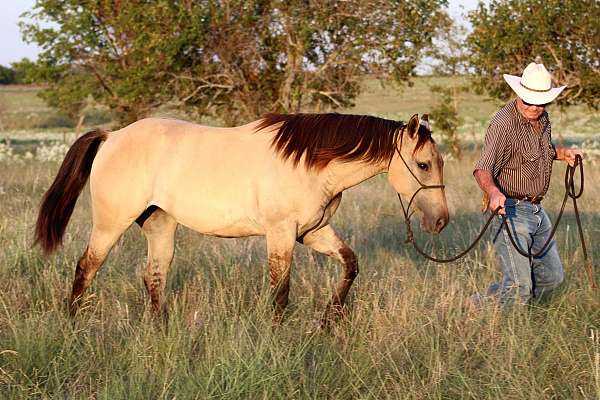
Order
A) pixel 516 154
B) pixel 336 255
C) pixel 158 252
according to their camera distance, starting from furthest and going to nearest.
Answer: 1. pixel 158 252
2. pixel 336 255
3. pixel 516 154

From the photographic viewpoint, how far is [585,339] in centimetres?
435

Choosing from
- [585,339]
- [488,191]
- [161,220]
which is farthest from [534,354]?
[161,220]

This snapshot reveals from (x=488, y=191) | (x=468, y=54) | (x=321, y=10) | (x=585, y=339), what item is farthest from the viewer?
(x=468, y=54)

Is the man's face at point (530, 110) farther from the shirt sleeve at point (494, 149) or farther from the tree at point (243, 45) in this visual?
the tree at point (243, 45)

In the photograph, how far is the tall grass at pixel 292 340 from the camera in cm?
369

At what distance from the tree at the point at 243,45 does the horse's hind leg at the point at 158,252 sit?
7859 mm

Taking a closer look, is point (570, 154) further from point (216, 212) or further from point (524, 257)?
point (216, 212)

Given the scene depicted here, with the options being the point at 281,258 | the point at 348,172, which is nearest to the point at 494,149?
Result: the point at 348,172

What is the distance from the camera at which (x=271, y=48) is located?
1392 cm

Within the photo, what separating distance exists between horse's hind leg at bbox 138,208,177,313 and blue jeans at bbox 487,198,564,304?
2490mm

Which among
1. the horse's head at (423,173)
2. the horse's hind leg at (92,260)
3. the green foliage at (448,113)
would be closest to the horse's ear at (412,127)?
the horse's head at (423,173)

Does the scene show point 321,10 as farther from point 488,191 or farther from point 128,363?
point 128,363

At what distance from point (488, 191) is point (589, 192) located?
6994 millimetres

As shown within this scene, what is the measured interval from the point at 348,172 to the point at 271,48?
923 centimetres
